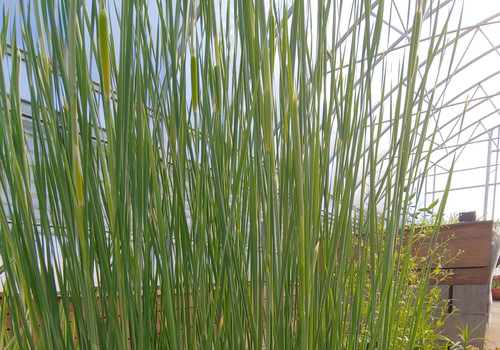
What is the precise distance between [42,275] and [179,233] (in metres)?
0.11

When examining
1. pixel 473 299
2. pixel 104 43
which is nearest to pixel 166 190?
pixel 104 43

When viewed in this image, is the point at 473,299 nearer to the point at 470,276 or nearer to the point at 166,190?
the point at 470,276

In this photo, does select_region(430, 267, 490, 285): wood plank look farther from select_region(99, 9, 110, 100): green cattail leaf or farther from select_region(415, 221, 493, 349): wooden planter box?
select_region(99, 9, 110, 100): green cattail leaf

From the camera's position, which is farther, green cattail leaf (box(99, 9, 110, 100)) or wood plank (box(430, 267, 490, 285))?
wood plank (box(430, 267, 490, 285))

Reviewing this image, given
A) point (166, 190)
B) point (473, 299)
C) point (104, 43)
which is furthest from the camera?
point (473, 299)

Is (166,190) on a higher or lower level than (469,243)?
higher

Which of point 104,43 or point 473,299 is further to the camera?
point 473,299

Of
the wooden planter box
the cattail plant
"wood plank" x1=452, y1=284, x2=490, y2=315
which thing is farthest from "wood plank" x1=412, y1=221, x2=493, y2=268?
the cattail plant

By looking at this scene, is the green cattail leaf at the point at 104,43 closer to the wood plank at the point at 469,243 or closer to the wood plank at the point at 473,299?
the wood plank at the point at 469,243

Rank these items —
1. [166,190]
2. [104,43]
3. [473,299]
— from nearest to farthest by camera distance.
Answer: [104,43], [166,190], [473,299]

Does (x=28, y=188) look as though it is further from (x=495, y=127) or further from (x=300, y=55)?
(x=495, y=127)

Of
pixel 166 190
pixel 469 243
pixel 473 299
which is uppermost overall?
pixel 166 190

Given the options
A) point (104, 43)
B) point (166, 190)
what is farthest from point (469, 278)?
point (104, 43)

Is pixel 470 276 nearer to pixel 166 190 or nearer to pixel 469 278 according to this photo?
pixel 469 278
